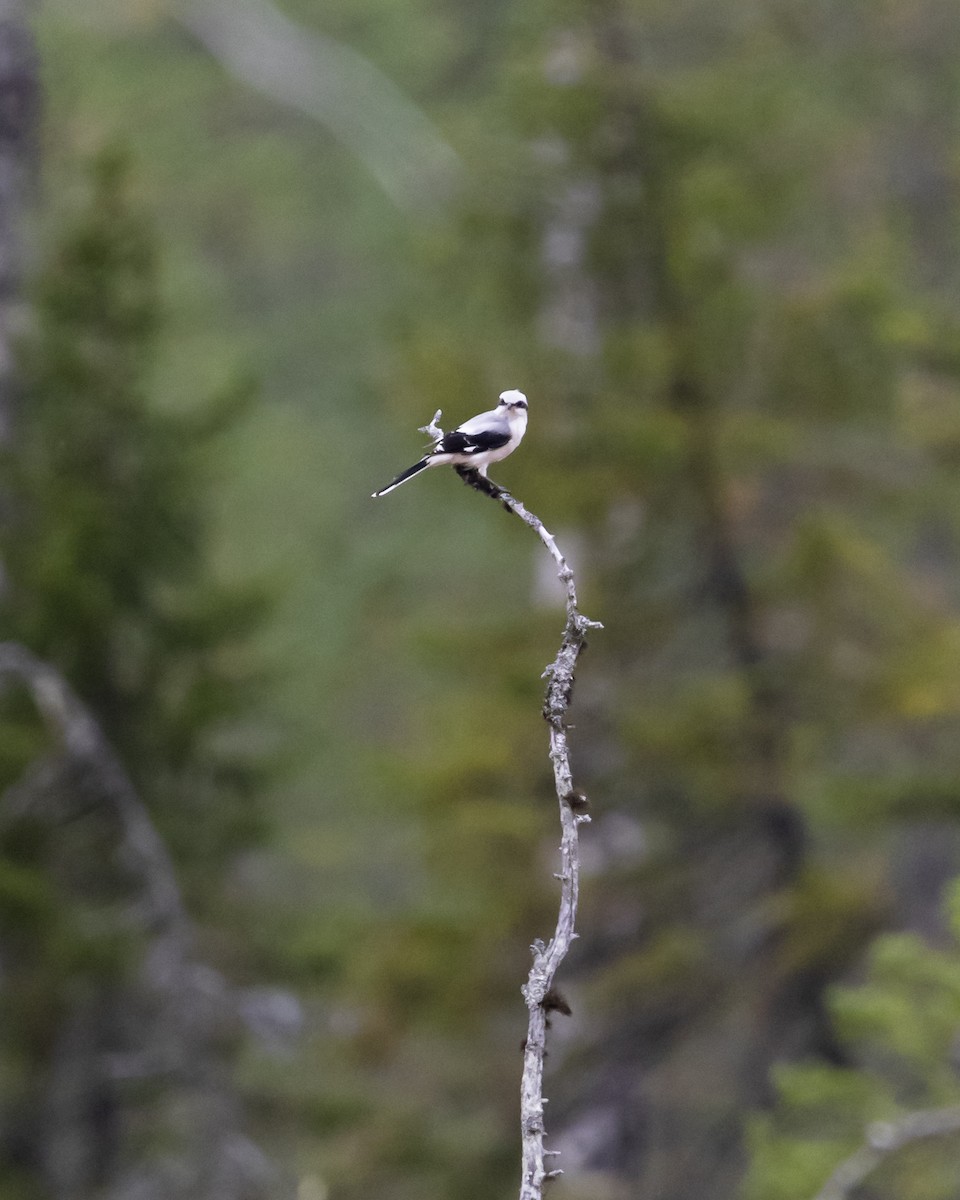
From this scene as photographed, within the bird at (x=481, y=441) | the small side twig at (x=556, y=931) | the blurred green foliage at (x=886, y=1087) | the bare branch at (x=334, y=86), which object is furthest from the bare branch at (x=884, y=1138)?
the bare branch at (x=334, y=86)

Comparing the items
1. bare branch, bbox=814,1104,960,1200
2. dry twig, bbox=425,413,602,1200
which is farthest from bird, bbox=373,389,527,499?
bare branch, bbox=814,1104,960,1200

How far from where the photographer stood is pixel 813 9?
1529 centimetres

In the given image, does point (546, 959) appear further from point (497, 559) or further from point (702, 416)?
point (497, 559)

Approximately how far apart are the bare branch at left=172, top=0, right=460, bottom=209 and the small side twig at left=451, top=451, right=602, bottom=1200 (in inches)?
→ 449

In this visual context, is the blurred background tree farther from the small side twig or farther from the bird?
the small side twig

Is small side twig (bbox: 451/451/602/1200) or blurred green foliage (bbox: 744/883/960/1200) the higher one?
blurred green foliage (bbox: 744/883/960/1200)

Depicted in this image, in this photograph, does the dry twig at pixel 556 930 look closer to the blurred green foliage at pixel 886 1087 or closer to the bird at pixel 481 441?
the bird at pixel 481 441

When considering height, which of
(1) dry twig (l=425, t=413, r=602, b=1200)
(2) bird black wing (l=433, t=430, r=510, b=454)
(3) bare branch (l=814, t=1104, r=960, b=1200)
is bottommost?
(1) dry twig (l=425, t=413, r=602, b=1200)

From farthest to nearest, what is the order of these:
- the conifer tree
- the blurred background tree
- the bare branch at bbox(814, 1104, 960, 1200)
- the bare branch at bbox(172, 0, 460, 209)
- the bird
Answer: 1. the bare branch at bbox(172, 0, 460, 209)
2. the blurred background tree
3. the conifer tree
4. the bare branch at bbox(814, 1104, 960, 1200)
5. the bird

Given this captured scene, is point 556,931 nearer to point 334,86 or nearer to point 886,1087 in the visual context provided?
point 886,1087

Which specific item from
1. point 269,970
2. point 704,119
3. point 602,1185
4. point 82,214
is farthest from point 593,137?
point 602,1185

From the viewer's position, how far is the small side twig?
2457mm

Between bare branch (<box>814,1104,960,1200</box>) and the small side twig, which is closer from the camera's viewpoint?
the small side twig

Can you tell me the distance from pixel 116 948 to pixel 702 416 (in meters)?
4.68
